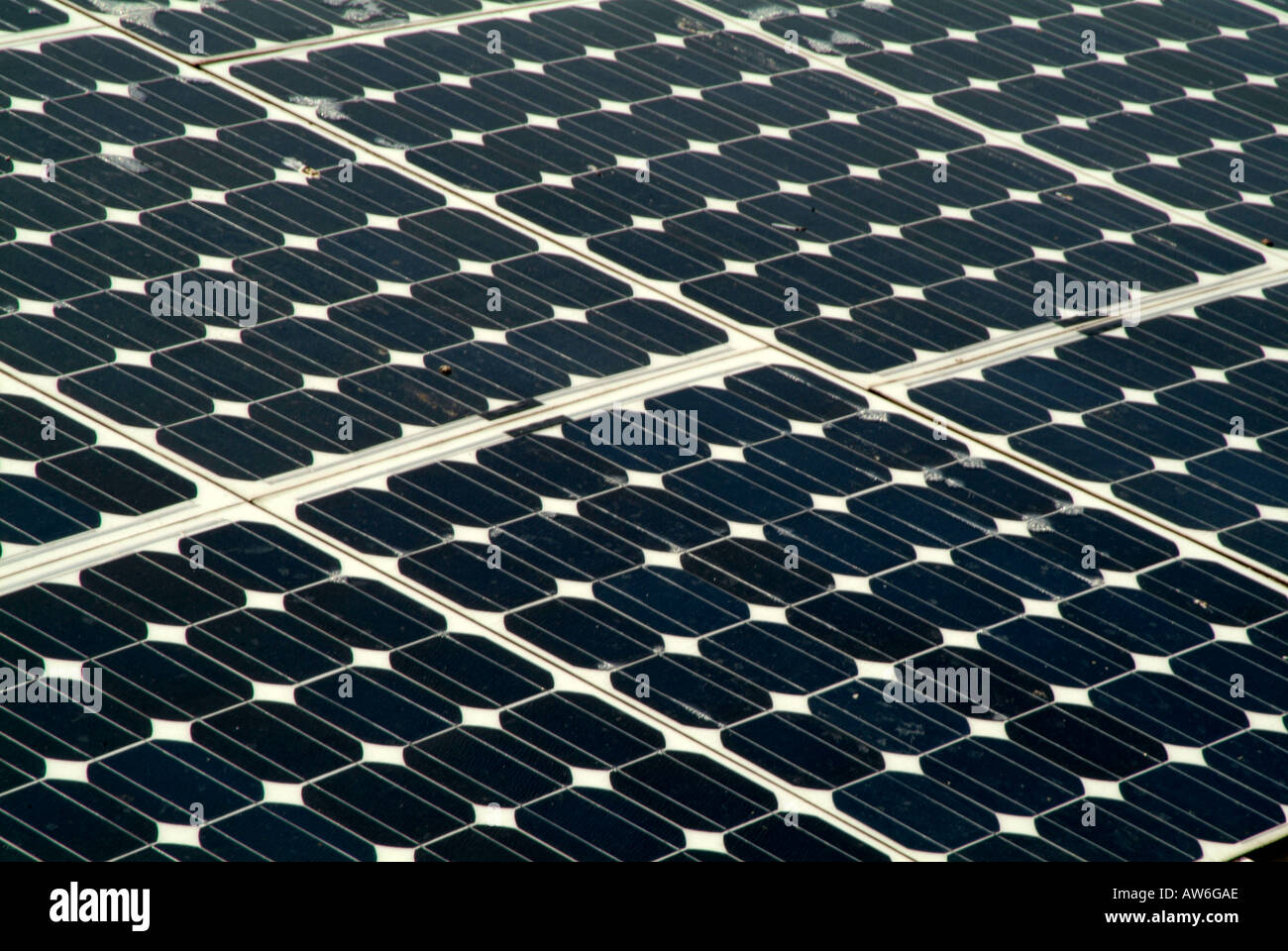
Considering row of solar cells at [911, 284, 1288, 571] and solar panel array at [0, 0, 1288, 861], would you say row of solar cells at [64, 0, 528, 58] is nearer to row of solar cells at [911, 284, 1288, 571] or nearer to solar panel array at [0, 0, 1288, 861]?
solar panel array at [0, 0, 1288, 861]

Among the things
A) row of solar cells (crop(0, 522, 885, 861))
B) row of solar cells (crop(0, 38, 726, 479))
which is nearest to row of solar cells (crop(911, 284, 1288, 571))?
row of solar cells (crop(0, 38, 726, 479))

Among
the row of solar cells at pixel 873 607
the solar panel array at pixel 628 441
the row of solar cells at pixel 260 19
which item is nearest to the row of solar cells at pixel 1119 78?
the solar panel array at pixel 628 441

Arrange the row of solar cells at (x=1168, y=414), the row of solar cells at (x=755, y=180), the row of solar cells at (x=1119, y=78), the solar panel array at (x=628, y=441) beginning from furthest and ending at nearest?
the row of solar cells at (x=1119, y=78) → the row of solar cells at (x=755, y=180) → the row of solar cells at (x=1168, y=414) → the solar panel array at (x=628, y=441)

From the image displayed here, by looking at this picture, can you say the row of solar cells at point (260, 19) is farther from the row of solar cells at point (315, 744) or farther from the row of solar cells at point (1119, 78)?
the row of solar cells at point (315, 744)
